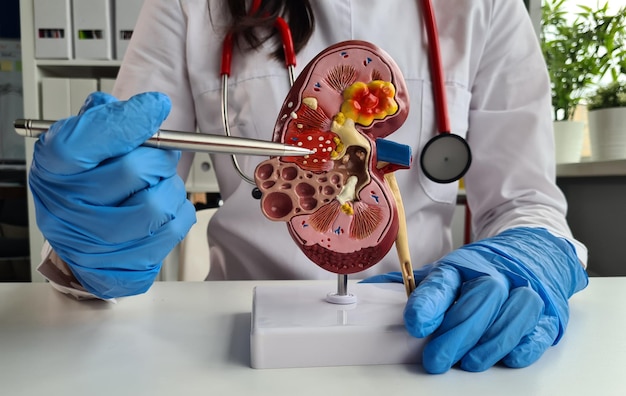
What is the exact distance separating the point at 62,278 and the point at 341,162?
34 centimetres

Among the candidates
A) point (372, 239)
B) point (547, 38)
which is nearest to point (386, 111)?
point (372, 239)

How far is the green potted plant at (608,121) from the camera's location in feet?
4.38

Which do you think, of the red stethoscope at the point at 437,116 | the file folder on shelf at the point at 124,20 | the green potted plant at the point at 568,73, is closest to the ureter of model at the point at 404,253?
the red stethoscope at the point at 437,116

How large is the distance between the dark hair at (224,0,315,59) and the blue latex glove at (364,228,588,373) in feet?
1.36

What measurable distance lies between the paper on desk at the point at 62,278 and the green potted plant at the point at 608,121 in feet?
4.28

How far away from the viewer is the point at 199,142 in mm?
402

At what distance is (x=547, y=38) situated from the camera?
1587mm

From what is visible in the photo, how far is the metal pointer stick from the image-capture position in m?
0.40

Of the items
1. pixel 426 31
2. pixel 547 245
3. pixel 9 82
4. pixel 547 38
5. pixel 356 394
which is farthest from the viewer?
pixel 9 82

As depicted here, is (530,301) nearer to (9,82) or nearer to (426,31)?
(426,31)

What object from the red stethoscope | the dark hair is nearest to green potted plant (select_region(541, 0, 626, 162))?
the red stethoscope

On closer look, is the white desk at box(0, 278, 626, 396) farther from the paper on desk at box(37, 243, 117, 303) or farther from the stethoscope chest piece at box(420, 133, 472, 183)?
the stethoscope chest piece at box(420, 133, 472, 183)

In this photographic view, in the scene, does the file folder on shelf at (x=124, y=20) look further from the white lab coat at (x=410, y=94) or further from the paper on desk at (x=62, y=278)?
the paper on desk at (x=62, y=278)

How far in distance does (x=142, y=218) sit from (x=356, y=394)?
23 cm
